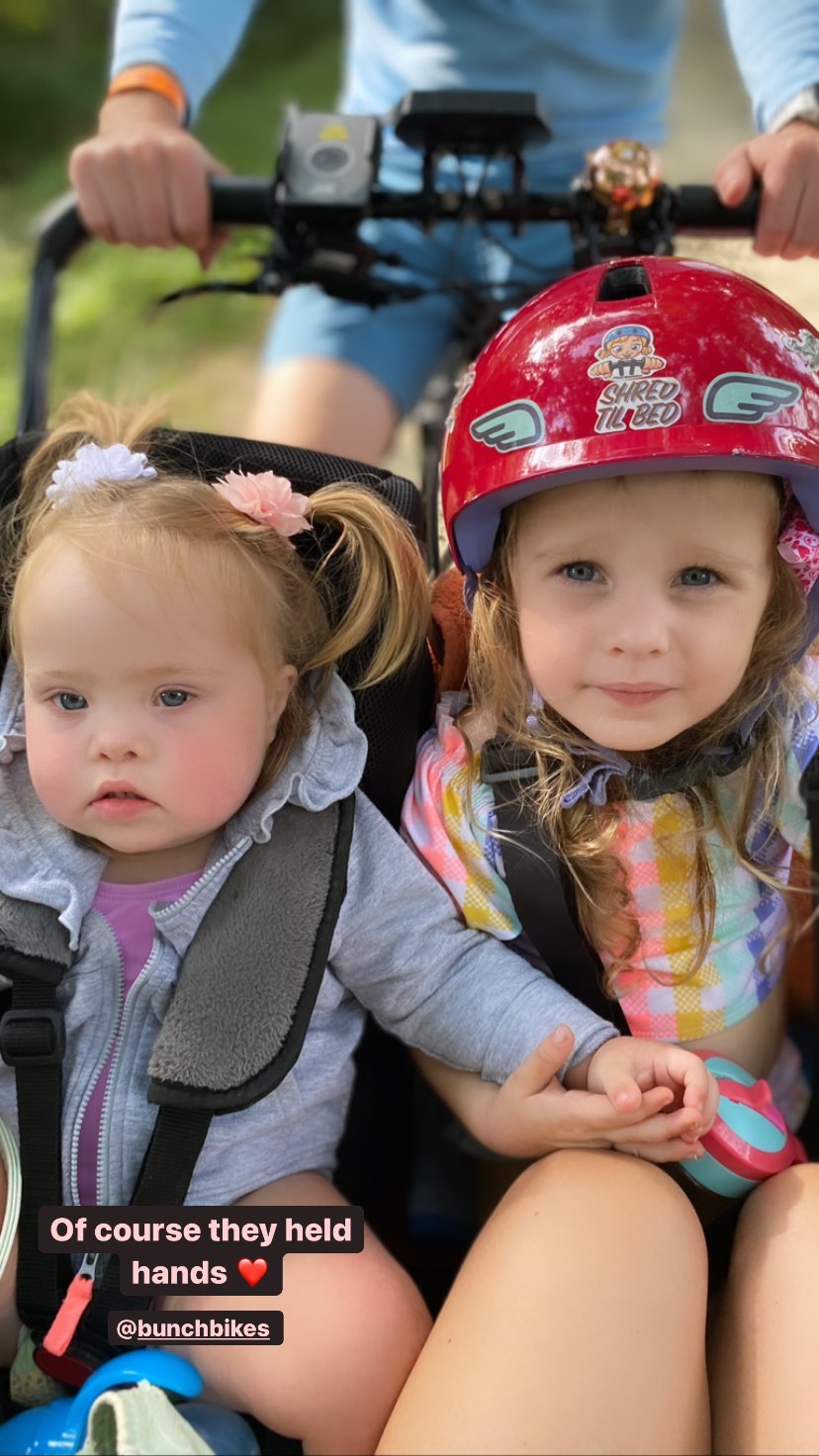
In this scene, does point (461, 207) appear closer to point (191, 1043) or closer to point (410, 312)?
point (410, 312)

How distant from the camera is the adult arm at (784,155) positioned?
177cm

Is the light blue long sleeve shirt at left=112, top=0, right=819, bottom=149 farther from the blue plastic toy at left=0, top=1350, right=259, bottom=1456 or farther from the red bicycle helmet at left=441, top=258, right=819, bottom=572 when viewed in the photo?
the blue plastic toy at left=0, top=1350, right=259, bottom=1456

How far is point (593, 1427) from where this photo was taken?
1.13 metres

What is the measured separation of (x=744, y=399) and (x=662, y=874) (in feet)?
1.65

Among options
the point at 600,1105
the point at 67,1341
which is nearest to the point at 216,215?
the point at 600,1105

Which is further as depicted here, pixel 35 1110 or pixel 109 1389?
pixel 35 1110

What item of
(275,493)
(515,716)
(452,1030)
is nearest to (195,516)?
(275,493)

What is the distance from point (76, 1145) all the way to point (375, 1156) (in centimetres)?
44

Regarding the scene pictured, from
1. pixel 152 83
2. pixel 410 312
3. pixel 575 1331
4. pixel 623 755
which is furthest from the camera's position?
pixel 410 312

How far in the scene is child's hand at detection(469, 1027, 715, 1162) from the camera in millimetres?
1365

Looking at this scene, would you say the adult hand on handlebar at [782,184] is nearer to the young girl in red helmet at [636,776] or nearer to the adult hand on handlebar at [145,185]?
the young girl in red helmet at [636,776]

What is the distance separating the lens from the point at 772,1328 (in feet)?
4.13

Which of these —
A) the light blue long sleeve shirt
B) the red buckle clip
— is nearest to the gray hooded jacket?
the red buckle clip

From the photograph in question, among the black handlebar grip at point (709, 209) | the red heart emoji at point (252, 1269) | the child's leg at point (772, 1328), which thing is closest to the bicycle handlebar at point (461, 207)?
the black handlebar grip at point (709, 209)
